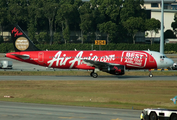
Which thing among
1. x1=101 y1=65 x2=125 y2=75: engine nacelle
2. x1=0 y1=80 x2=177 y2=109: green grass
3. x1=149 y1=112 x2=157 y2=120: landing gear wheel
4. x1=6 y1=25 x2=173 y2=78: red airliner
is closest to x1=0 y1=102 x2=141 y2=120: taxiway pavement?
x1=149 y1=112 x2=157 y2=120: landing gear wheel

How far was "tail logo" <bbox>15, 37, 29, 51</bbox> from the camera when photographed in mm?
57406

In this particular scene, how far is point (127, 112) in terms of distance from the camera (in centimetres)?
2609

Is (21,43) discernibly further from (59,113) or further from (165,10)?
(165,10)

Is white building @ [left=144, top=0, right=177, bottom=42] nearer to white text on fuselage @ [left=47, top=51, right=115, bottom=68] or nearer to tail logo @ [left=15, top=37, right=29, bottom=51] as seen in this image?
white text on fuselage @ [left=47, top=51, right=115, bottom=68]

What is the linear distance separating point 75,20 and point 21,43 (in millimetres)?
71775

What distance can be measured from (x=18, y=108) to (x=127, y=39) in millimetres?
104552

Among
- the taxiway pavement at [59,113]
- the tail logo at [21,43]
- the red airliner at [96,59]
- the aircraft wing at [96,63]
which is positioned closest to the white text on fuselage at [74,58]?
the red airliner at [96,59]

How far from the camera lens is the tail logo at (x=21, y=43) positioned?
2260 inches

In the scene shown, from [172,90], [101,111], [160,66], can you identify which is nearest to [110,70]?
[160,66]

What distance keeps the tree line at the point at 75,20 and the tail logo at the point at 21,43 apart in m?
64.0

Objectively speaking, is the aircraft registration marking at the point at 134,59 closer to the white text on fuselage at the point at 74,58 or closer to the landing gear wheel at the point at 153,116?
the white text on fuselage at the point at 74,58

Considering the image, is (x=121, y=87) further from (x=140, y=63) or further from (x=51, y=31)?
(x=51, y=31)

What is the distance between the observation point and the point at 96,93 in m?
38.5

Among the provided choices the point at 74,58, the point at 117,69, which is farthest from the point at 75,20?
the point at 117,69
